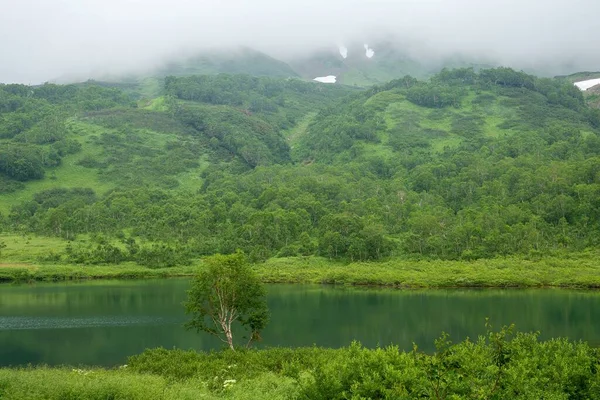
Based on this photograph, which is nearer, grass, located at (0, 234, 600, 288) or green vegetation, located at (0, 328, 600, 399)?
green vegetation, located at (0, 328, 600, 399)

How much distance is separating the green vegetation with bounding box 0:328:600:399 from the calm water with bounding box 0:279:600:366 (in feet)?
Answer: 44.9

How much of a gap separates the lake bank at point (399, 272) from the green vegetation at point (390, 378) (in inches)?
2134

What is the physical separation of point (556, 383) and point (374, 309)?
4272 centimetres

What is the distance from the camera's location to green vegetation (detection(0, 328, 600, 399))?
12.2 metres

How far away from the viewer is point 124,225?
119 metres

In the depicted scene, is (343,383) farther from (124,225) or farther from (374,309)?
(124,225)

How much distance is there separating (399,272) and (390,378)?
6861cm

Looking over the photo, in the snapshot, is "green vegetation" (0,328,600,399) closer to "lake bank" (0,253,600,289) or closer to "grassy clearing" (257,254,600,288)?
"grassy clearing" (257,254,600,288)

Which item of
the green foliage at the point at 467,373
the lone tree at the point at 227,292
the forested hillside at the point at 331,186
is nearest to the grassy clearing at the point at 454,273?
the forested hillside at the point at 331,186

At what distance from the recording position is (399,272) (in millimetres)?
79750

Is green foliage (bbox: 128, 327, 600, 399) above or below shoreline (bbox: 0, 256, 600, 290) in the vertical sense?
above

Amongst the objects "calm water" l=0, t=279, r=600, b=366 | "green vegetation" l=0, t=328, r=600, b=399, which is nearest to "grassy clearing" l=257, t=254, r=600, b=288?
"calm water" l=0, t=279, r=600, b=366

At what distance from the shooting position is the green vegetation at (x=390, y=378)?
12211 millimetres

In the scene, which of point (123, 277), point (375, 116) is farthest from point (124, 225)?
point (375, 116)
